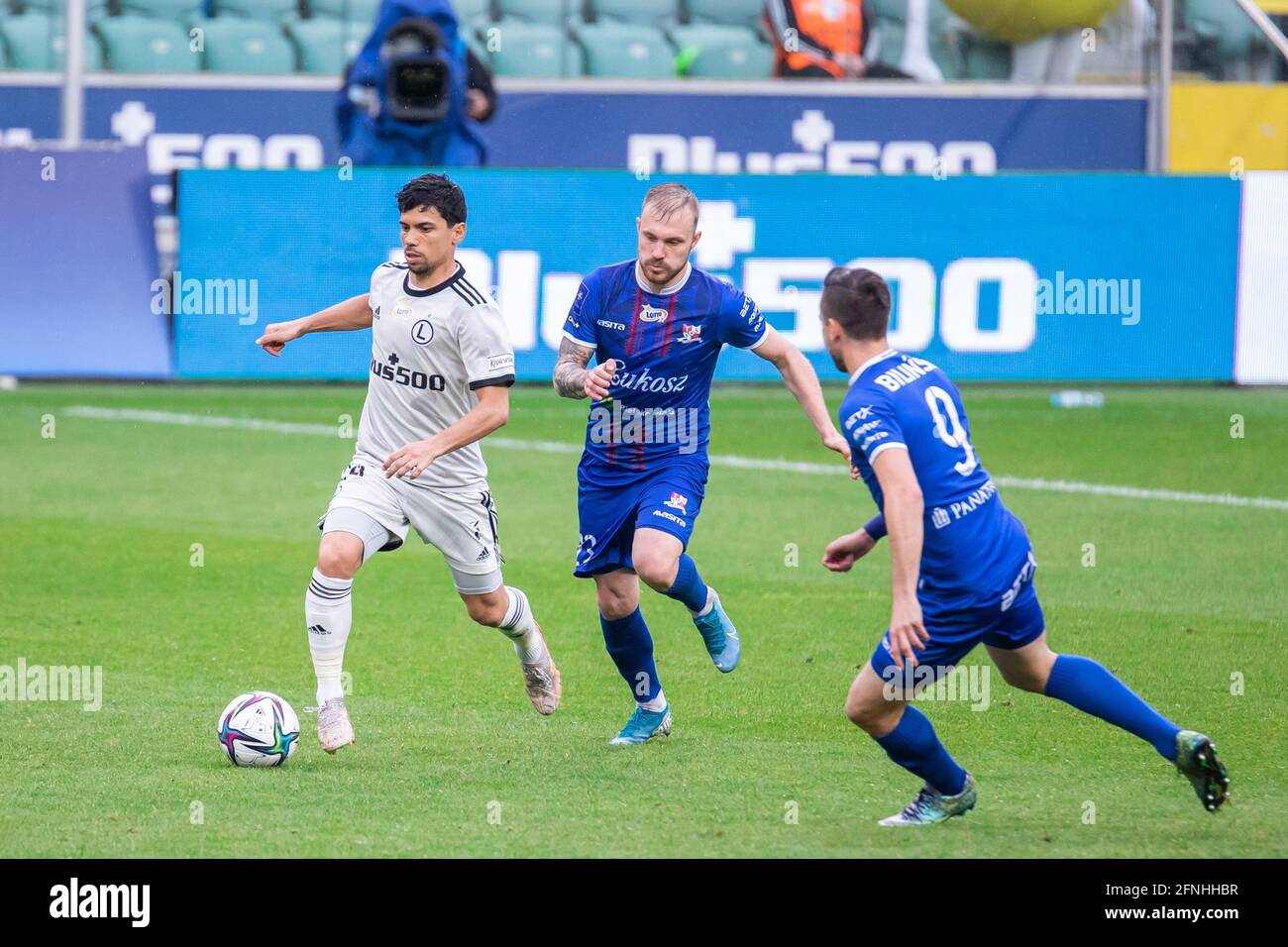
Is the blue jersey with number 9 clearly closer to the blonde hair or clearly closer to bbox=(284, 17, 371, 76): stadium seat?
the blonde hair

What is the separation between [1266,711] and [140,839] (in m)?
4.36

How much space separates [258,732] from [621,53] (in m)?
16.3

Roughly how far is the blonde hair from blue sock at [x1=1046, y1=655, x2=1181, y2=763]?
220 cm

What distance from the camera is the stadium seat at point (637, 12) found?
72.5ft

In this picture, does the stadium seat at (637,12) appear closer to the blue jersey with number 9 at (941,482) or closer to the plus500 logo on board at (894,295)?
the plus500 logo on board at (894,295)

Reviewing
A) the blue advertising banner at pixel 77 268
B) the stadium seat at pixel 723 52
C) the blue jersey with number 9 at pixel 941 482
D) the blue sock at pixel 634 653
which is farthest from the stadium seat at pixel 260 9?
the blue jersey with number 9 at pixel 941 482

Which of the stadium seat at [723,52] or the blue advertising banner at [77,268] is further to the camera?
the stadium seat at [723,52]

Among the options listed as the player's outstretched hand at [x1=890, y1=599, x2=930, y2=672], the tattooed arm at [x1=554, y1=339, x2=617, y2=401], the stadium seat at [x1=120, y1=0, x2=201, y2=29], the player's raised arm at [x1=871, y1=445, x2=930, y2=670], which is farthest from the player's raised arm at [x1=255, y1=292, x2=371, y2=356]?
the stadium seat at [x1=120, y1=0, x2=201, y2=29]

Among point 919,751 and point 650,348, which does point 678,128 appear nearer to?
point 650,348

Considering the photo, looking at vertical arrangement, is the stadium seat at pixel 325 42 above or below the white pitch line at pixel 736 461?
above

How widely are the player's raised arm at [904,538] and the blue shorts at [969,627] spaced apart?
0.70 feet

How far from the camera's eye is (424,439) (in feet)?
23.1

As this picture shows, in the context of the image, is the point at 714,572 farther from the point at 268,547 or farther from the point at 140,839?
the point at 140,839
